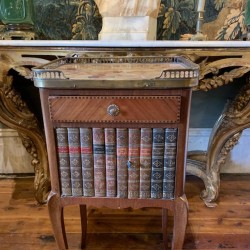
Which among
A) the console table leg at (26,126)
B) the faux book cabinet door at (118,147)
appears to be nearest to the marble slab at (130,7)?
the console table leg at (26,126)

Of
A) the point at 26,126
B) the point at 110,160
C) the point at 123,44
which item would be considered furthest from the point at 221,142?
the point at 26,126

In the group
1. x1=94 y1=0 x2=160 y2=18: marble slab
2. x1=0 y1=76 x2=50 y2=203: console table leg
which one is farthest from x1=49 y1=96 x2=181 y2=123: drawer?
x1=94 y1=0 x2=160 y2=18: marble slab

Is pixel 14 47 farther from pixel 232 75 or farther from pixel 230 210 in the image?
pixel 230 210

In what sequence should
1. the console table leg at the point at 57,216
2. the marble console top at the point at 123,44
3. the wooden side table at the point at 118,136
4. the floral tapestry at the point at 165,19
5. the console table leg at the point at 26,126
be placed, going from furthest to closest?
the floral tapestry at the point at 165,19 → the console table leg at the point at 26,126 → the marble console top at the point at 123,44 → the console table leg at the point at 57,216 → the wooden side table at the point at 118,136

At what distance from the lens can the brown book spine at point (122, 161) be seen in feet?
2.41

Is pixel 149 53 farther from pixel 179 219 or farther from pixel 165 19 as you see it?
pixel 179 219

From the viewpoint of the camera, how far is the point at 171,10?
4.77ft

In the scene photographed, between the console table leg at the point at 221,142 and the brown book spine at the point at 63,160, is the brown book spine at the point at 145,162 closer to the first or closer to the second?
the brown book spine at the point at 63,160

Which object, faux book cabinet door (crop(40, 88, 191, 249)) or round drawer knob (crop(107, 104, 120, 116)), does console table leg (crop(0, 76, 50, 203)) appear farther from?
round drawer knob (crop(107, 104, 120, 116))

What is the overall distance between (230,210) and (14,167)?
135 centimetres

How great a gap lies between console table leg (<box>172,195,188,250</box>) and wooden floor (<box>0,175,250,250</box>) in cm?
34

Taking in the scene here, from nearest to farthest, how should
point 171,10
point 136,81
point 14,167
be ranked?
point 136,81, point 171,10, point 14,167

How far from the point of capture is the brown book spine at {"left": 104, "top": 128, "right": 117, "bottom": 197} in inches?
29.0

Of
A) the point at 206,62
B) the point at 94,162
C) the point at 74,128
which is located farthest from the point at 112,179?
the point at 206,62
